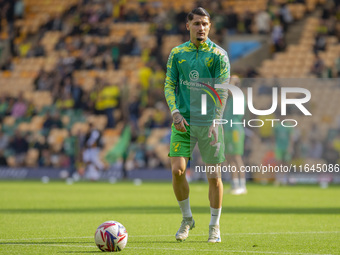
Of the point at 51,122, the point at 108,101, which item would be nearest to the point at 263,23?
the point at 108,101

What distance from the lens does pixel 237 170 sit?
16344 millimetres

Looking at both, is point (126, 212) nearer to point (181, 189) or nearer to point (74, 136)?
point (181, 189)

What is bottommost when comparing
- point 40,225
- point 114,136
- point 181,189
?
point 114,136

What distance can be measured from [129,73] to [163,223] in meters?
19.7

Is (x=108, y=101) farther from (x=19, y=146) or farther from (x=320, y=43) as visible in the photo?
(x=320, y=43)

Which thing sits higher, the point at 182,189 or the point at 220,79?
the point at 220,79

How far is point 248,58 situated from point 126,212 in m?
17.7

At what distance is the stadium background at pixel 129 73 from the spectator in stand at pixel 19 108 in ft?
0.12

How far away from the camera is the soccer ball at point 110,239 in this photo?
22.1 ft

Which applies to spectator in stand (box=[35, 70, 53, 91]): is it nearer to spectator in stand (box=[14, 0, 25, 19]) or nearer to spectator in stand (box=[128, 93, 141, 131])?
spectator in stand (box=[128, 93, 141, 131])

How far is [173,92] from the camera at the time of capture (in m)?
7.74

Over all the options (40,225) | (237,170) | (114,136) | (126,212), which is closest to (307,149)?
(237,170)

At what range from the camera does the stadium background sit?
2502cm

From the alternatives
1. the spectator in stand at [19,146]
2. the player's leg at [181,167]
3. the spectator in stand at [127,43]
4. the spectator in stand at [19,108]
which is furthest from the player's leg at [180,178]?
the spectator in stand at [127,43]
